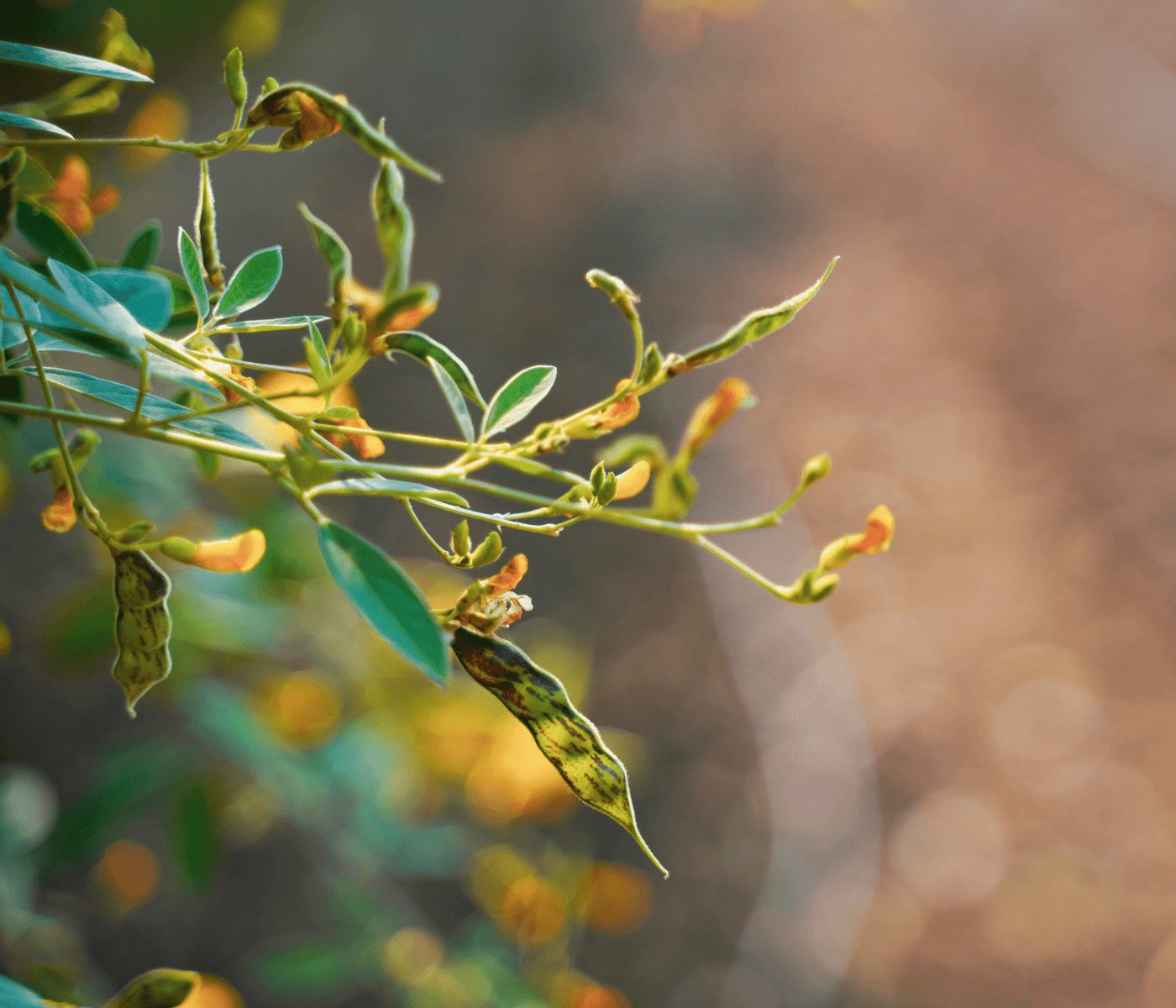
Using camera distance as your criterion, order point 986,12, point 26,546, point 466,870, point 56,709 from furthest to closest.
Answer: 1. point 986,12
2. point 26,546
3. point 56,709
4. point 466,870

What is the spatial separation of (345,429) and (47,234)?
0.50 feet

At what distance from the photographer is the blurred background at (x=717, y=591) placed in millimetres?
910

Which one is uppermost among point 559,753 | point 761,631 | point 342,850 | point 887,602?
point 559,753

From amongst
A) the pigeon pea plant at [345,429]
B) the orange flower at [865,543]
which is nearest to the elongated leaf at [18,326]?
the pigeon pea plant at [345,429]

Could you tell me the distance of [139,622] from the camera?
0.25m

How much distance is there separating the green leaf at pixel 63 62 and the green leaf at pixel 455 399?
104mm

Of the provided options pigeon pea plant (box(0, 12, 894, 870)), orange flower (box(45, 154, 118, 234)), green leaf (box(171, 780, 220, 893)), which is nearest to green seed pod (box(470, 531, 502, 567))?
pigeon pea plant (box(0, 12, 894, 870))

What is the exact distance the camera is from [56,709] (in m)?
1.57

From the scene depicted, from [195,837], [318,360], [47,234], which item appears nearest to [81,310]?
[318,360]

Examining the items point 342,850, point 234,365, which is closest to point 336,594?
point 342,850

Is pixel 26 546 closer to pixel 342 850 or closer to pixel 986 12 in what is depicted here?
pixel 342 850

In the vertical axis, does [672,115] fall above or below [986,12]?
below

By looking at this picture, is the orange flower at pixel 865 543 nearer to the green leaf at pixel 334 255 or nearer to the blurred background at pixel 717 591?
the green leaf at pixel 334 255

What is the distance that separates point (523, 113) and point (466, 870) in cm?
200
